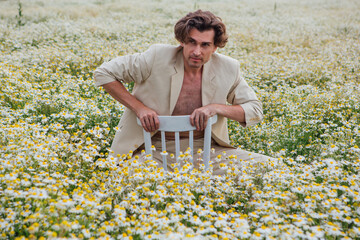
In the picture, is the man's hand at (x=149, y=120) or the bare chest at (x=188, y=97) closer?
the man's hand at (x=149, y=120)

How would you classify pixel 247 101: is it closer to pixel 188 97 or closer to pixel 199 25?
pixel 188 97

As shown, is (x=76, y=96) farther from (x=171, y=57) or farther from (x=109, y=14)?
(x=109, y=14)

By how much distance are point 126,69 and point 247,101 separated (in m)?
1.35

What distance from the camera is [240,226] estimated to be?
2402 mm

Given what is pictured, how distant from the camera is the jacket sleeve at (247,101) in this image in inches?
150

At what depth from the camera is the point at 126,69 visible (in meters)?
3.72

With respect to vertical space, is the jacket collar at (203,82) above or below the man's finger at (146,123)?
above

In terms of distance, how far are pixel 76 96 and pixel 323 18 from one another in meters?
16.1

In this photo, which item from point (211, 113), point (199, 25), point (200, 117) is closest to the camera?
point (200, 117)

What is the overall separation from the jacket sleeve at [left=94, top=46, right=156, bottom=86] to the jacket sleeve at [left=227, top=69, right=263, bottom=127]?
3.23 feet

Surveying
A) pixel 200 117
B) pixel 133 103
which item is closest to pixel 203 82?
pixel 200 117

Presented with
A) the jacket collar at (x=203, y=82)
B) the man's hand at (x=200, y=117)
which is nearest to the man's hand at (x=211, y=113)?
the man's hand at (x=200, y=117)

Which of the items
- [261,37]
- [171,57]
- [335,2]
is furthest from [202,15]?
[335,2]

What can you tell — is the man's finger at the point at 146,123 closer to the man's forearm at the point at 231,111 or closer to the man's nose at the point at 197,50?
the man's forearm at the point at 231,111
